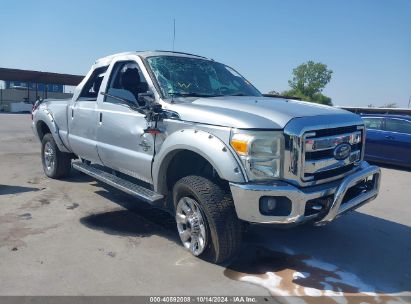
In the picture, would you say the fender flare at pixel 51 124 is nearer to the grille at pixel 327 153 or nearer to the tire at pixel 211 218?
the tire at pixel 211 218

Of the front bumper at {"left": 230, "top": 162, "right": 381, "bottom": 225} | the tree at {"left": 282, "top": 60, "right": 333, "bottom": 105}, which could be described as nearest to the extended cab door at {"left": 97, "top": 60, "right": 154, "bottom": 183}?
the front bumper at {"left": 230, "top": 162, "right": 381, "bottom": 225}

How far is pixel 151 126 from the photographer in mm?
4285

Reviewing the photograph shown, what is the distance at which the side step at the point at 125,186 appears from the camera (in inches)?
170

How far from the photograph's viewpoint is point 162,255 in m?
4.07

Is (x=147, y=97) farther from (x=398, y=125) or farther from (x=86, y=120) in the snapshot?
(x=398, y=125)

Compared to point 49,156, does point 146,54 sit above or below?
above

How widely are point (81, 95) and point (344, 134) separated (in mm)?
4032

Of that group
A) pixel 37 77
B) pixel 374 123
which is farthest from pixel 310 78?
pixel 374 123

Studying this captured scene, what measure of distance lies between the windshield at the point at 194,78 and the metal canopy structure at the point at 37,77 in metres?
36.6

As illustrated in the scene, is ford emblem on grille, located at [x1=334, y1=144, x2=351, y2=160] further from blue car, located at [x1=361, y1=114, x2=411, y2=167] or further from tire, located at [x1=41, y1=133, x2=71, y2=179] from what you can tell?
blue car, located at [x1=361, y1=114, x2=411, y2=167]

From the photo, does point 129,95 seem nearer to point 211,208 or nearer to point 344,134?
point 211,208

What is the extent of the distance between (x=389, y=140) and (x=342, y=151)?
24.0 feet

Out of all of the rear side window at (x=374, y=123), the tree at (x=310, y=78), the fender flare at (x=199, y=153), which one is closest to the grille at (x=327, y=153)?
the fender flare at (x=199, y=153)

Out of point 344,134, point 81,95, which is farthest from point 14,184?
point 344,134
